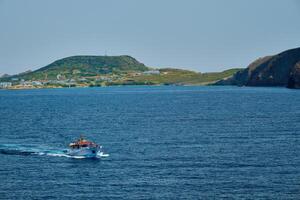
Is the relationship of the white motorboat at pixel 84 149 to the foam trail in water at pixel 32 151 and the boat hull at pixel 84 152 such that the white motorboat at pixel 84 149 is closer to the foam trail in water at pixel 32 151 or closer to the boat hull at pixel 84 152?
the boat hull at pixel 84 152

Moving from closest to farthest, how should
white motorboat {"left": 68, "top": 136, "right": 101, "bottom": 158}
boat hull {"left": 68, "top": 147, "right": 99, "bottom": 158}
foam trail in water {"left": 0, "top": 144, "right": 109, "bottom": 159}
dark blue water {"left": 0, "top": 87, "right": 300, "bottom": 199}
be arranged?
dark blue water {"left": 0, "top": 87, "right": 300, "bottom": 199} < white motorboat {"left": 68, "top": 136, "right": 101, "bottom": 158} < boat hull {"left": 68, "top": 147, "right": 99, "bottom": 158} < foam trail in water {"left": 0, "top": 144, "right": 109, "bottom": 159}

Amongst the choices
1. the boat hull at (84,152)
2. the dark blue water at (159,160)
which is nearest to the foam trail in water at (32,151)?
the dark blue water at (159,160)

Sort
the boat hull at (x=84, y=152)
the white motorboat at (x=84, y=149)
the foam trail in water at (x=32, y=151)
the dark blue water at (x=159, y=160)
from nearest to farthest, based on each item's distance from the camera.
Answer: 1. the dark blue water at (x=159, y=160)
2. the white motorboat at (x=84, y=149)
3. the boat hull at (x=84, y=152)
4. the foam trail in water at (x=32, y=151)

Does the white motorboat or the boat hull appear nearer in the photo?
the white motorboat

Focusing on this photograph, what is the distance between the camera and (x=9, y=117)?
18050 cm

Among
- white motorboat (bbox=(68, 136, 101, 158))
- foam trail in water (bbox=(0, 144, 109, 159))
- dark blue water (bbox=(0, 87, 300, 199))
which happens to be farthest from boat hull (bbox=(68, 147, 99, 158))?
dark blue water (bbox=(0, 87, 300, 199))

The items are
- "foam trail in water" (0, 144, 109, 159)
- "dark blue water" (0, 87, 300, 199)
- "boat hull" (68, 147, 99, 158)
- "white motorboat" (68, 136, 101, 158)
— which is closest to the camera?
"dark blue water" (0, 87, 300, 199)

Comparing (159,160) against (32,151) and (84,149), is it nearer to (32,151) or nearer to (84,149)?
(84,149)

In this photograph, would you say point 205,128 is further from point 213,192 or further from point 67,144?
point 213,192

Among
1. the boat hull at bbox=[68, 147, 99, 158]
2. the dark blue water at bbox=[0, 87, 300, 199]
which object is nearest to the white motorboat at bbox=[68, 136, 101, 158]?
the boat hull at bbox=[68, 147, 99, 158]

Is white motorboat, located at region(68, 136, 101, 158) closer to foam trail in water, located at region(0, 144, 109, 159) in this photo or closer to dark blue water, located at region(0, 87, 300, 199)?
foam trail in water, located at region(0, 144, 109, 159)

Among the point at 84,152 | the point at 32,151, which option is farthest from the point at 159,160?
the point at 32,151

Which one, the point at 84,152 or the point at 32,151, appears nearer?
the point at 84,152

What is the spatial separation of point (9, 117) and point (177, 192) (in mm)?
113207
